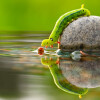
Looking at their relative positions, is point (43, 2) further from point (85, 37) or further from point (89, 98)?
point (89, 98)

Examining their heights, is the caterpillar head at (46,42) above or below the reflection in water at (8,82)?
below

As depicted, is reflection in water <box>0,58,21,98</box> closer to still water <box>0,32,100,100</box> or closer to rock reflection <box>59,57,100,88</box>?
still water <box>0,32,100,100</box>

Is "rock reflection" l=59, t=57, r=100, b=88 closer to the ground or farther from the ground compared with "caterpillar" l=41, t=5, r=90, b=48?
closer to the ground

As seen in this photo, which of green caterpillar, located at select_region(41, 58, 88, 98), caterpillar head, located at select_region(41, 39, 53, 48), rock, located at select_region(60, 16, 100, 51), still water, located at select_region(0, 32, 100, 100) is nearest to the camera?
still water, located at select_region(0, 32, 100, 100)

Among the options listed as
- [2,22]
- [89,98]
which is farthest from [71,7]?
[89,98]

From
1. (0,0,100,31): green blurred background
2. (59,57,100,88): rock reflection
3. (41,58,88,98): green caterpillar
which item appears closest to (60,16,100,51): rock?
(59,57,100,88): rock reflection

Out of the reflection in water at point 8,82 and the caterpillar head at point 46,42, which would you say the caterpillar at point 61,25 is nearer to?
the caterpillar head at point 46,42

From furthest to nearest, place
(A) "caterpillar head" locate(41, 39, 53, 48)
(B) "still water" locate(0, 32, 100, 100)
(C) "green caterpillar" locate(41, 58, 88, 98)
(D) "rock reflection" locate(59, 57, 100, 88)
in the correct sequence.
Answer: (A) "caterpillar head" locate(41, 39, 53, 48), (D) "rock reflection" locate(59, 57, 100, 88), (C) "green caterpillar" locate(41, 58, 88, 98), (B) "still water" locate(0, 32, 100, 100)

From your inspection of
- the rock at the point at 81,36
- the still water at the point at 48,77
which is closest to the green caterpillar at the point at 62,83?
the still water at the point at 48,77
